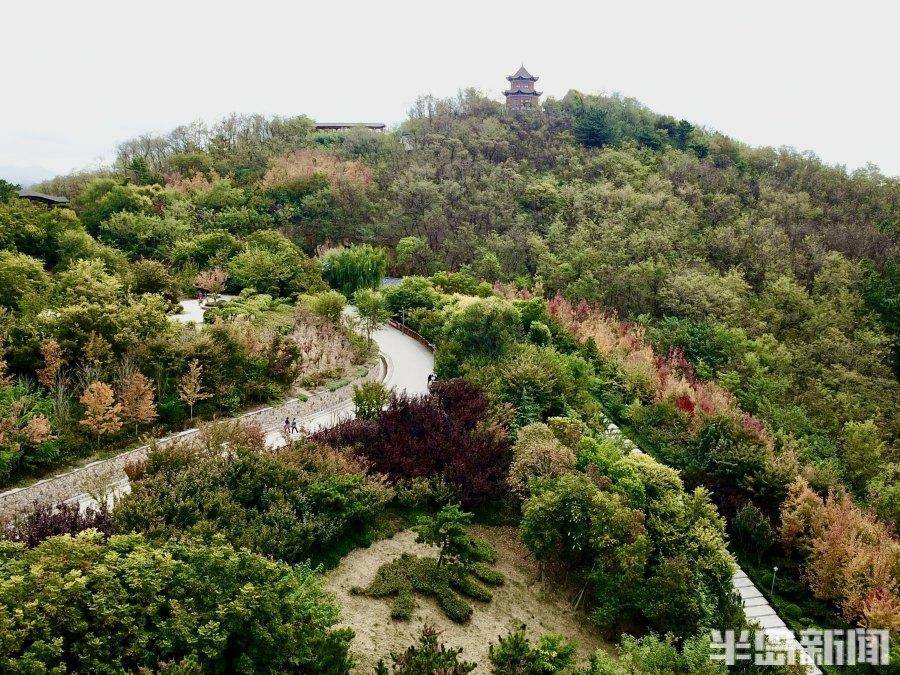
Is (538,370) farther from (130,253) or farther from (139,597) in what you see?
(130,253)

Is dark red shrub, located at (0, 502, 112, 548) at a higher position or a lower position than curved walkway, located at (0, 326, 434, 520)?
higher

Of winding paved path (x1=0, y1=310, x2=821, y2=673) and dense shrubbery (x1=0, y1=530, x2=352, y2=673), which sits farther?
Answer: winding paved path (x1=0, y1=310, x2=821, y2=673)

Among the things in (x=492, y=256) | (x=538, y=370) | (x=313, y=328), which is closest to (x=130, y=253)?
(x=313, y=328)

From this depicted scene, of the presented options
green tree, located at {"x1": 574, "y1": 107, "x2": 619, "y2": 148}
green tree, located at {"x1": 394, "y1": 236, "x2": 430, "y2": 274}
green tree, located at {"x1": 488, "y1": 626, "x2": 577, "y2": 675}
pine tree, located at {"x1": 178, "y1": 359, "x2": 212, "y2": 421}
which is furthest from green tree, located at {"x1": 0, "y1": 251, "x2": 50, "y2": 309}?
green tree, located at {"x1": 574, "y1": 107, "x2": 619, "y2": 148}

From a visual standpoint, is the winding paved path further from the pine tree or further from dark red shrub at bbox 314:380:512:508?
the pine tree

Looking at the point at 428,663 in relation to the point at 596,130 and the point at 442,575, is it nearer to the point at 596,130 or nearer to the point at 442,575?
the point at 442,575
